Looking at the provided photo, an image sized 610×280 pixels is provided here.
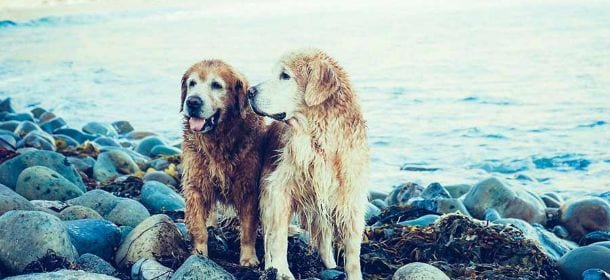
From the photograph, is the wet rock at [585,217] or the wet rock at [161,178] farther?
the wet rock at [161,178]

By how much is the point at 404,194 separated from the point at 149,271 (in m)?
4.94

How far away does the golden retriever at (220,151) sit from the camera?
5.52m

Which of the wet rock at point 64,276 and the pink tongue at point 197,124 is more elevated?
the pink tongue at point 197,124

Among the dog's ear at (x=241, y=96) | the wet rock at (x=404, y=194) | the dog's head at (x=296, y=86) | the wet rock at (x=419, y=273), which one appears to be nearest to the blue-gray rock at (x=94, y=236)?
the dog's ear at (x=241, y=96)

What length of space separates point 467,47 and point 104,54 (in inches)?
471

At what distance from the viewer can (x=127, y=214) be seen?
260 inches

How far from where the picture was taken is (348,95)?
5293 mm

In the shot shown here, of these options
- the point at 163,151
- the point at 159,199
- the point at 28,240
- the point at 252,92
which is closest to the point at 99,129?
the point at 163,151

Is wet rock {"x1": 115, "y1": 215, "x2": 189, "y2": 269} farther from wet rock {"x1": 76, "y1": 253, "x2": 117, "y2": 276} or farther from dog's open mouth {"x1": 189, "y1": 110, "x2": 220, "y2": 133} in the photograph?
dog's open mouth {"x1": 189, "y1": 110, "x2": 220, "y2": 133}

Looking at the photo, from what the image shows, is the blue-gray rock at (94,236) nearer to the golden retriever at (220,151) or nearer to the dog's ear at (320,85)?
the golden retriever at (220,151)

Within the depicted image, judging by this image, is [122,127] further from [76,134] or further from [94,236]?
[94,236]

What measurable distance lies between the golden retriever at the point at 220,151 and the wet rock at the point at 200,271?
629mm

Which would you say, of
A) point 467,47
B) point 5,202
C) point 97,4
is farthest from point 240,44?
point 5,202

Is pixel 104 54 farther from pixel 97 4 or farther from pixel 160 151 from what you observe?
pixel 160 151
